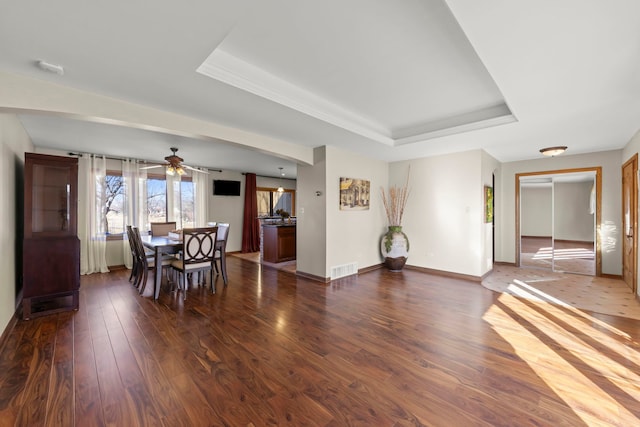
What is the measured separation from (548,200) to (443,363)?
10040 mm

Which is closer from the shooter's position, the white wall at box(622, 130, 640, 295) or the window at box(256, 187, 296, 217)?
the white wall at box(622, 130, 640, 295)

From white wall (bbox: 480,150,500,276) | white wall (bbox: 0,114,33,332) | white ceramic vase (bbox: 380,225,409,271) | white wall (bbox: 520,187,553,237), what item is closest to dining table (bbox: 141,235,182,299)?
white wall (bbox: 0,114,33,332)

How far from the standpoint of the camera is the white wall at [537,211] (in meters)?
9.22

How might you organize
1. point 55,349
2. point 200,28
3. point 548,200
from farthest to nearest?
point 548,200 → point 55,349 → point 200,28

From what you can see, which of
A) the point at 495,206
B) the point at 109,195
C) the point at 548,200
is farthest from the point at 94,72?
the point at 548,200

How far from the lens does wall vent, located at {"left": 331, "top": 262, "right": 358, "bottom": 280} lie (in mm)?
4691

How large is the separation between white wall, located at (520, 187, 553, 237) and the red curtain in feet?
31.0

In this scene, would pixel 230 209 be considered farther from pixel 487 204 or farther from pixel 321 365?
pixel 487 204

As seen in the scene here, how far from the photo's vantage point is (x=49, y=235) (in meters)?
3.20

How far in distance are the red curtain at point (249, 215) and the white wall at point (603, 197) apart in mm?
6533

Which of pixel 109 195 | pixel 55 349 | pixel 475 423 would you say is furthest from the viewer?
pixel 109 195

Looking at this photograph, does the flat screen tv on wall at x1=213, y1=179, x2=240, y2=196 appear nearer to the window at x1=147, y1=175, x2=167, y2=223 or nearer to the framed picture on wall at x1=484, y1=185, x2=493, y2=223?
the window at x1=147, y1=175, x2=167, y2=223

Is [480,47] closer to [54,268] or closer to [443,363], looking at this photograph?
[443,363]

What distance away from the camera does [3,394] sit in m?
1.77
